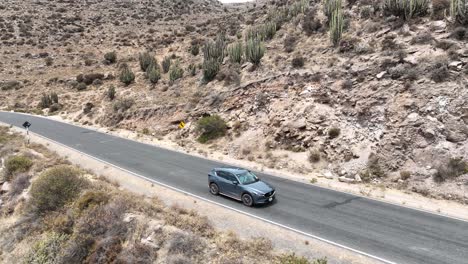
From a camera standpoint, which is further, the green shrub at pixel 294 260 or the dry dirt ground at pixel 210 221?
the dry dirt ground at pixel 210 221

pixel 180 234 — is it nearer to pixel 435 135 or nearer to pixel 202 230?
pixel 202 230

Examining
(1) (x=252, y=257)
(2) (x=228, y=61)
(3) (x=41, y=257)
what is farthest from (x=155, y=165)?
(2) (x=228, y=61)

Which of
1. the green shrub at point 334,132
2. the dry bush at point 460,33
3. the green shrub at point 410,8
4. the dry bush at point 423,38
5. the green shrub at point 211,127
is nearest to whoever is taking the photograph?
the green shrub at point 334,132

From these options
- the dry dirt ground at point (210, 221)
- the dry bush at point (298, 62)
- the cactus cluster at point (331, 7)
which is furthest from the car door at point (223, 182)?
the cactus cluster at point (331, 7)

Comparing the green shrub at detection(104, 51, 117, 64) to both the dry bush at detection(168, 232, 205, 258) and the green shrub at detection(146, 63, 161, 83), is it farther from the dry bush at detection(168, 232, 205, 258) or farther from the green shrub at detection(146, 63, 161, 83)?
the dry bush at detection(168, 232, 205, 258)

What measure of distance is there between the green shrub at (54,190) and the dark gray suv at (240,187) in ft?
22.5

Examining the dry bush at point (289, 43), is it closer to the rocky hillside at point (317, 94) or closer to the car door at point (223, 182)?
the rocky hillside at point (317, 94)

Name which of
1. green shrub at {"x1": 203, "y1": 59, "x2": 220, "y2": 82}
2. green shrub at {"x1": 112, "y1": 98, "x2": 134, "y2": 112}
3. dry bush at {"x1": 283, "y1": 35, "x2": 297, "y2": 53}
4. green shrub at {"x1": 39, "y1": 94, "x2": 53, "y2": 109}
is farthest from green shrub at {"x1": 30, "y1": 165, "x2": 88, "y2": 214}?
green shrub at {"x1": 39, "y1": 94, "x2": 53, "y2": 109}

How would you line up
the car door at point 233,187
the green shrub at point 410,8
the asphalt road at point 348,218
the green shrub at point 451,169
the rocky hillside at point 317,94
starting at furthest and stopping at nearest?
the green shrub at point 410,8, the rocky hillside at point 317,94, the green shrub at point 451,169, the car door at point 233,187, the asphalt road at point 348,218

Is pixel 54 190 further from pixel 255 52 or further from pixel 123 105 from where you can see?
pixel 123 105

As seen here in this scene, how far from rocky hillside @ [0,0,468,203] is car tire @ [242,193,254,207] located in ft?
23.5

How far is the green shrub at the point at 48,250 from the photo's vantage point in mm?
12688

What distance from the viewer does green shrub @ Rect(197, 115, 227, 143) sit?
28547mm

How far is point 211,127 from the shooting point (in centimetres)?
2861
